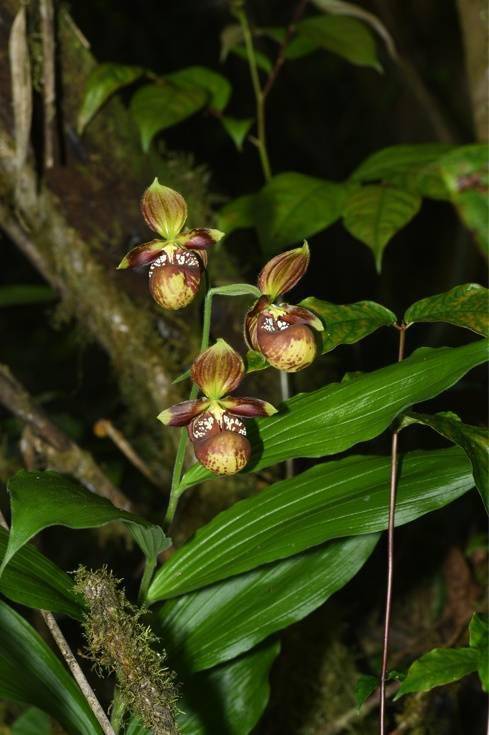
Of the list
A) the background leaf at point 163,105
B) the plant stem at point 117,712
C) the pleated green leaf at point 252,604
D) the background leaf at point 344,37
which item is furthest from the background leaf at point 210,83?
the plant stem at point 117,712

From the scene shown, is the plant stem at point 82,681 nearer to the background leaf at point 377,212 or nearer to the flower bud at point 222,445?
the flower bud at point 222,445

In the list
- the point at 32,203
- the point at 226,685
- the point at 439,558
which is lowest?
the point at 439,558

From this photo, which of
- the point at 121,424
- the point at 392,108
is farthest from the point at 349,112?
the point at 121,424

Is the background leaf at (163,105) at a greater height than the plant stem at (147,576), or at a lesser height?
greater

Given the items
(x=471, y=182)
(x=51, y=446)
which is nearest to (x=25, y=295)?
(x=51, y=446)

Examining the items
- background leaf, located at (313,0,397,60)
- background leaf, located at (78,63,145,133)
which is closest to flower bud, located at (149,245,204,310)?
background leaf, located at (78,63,145,133)

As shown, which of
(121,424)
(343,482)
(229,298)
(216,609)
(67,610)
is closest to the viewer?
(67,610)

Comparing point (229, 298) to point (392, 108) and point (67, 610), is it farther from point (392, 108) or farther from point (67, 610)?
point (392, 108)

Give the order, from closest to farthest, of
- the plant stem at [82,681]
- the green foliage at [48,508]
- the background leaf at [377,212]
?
the green foliage at [48,508] < the plant stem at [82,681] < the background leaf at [377,212]
